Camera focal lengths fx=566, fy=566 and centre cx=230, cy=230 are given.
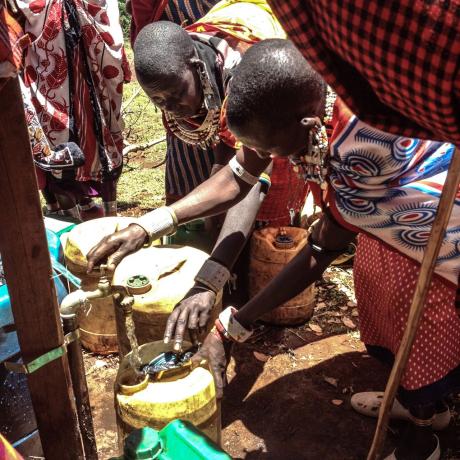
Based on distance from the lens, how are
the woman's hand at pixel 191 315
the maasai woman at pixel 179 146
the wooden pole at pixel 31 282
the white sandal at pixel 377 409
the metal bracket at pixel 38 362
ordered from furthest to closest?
the maasai woman at pixel 179 146 → the white sandal at pixel 377 409 → the woman's hand at pixel 191 315 → the metal bracket at pixel 38 362 → the wooden pole at pixel 31 282

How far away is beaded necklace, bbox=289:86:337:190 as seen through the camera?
7.07ft

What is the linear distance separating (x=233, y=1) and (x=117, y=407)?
266 cm

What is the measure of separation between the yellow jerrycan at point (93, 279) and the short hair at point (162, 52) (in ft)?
2.75

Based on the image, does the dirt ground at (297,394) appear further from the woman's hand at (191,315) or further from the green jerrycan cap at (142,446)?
the green jerrycan cap at (142,446)

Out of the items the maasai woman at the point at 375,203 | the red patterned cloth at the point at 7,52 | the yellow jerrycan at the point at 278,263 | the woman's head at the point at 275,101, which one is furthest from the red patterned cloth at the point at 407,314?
the red patterned cloth at the point at 7,52

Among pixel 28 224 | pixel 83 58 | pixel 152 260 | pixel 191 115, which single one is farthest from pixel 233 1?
pixel 28 224

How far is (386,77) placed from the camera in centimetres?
87

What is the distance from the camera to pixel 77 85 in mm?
4336

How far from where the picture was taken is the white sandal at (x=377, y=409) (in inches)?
115

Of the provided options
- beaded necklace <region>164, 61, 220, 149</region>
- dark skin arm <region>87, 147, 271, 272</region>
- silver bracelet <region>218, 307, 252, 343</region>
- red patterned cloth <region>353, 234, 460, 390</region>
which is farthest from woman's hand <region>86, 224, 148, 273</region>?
red patterned cloth <region>353, 234, 460, 390</region>

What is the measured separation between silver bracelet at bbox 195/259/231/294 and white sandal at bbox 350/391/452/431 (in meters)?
1.10

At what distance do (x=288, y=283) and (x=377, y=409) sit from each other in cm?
94

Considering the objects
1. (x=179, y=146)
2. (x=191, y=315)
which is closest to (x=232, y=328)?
(x=191, y=315)

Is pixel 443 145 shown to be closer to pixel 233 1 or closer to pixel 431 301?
pixel 431 301
